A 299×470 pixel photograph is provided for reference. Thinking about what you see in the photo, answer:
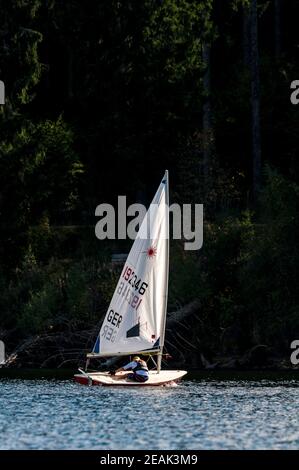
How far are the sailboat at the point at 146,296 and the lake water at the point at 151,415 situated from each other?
147 cm

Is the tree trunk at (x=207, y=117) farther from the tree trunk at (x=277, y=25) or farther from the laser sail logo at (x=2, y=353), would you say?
the laser sail logo at (x=2, y=353)

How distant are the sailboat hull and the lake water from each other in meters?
0.28

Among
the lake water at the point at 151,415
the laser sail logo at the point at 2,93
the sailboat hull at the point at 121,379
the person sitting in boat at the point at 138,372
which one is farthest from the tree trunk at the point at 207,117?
the person sitting in boat at the point at 138,372

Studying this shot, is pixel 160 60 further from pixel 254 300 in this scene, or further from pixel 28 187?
→ pixel 254 300

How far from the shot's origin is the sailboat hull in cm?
5131

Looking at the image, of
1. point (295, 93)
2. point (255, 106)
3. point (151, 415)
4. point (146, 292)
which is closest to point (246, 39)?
point (295, 93)

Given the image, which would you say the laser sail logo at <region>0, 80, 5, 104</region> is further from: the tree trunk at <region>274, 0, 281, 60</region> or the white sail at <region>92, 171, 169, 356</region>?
the white sail at <region>92, 171, 169, 356</region>

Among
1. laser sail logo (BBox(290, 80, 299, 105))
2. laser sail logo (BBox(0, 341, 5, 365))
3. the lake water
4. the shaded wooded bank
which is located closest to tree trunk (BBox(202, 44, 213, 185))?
the shaded wooded bank

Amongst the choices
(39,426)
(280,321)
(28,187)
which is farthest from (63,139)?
(39,426)

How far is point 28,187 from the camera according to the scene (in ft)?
227

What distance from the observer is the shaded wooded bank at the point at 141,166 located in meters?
61.6

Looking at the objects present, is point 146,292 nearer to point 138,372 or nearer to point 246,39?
point 138,372
